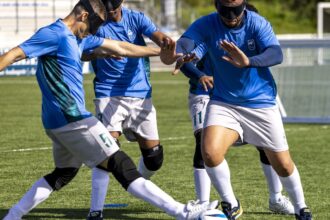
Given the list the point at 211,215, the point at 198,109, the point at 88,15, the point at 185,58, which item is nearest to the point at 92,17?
the point at 88,15

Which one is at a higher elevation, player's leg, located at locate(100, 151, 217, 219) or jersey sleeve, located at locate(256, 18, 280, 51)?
jersey sleeve, located at locate(256, 18, 280, 51)

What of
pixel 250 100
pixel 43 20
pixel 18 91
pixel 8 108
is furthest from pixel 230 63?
pixel 43 20

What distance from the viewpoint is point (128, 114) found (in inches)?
396

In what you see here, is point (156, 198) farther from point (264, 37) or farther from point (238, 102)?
point (264, 37)

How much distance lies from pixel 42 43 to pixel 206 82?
189 cm

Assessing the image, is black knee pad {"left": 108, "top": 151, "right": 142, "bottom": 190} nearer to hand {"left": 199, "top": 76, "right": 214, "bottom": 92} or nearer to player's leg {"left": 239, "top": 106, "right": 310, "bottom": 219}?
player's leg {"left": 239, "top": 106, "right": 310, "bottom": 219}

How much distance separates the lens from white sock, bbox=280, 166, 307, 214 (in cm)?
896

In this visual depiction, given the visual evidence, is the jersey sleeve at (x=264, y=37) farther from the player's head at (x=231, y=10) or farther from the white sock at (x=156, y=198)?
the white sock at (x=156, y=198)

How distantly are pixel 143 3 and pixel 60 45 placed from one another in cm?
3844

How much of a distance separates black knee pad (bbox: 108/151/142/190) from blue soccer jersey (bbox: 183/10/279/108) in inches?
47.5

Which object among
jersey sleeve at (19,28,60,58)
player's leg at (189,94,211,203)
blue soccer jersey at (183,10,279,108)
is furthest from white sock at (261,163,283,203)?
jersey sleeve at (19,28,60,58)

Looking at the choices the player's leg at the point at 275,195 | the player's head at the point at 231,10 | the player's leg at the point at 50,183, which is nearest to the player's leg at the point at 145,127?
the player's leg at the point at 275,195

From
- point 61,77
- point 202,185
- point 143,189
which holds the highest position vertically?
point 61,77

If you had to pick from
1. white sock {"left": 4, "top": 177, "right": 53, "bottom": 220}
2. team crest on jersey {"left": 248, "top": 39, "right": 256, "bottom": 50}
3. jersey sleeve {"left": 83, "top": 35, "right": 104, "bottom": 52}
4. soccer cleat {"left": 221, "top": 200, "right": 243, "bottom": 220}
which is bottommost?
soccer cleat {"left": 221, "top": 200, "right": 243, "bottom": 220}
